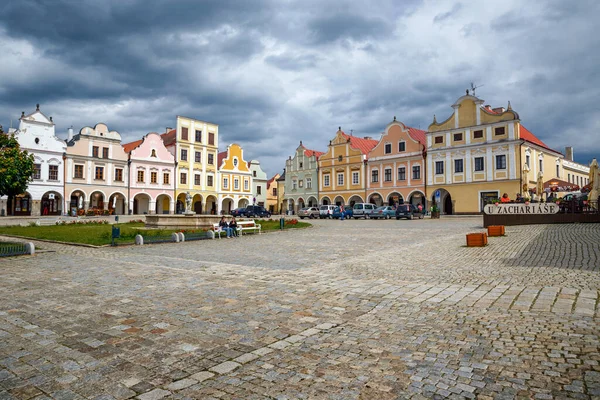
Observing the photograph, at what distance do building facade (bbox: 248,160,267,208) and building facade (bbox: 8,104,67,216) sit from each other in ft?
108

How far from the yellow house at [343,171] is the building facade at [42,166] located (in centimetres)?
3509

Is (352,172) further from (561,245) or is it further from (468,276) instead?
(468,276)

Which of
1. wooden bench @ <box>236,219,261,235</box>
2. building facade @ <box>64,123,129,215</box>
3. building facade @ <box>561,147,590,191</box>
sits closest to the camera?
wooden bench @ <box>236,219,261,235</box>

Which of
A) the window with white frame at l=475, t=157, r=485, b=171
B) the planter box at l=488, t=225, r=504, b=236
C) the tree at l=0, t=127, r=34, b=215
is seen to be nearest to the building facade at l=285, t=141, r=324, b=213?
the window with white frame at l=475, t=157, r=485, b=171

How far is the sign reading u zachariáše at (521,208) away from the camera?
76.4ft

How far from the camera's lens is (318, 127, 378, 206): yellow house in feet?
190

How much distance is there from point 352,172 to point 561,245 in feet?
151

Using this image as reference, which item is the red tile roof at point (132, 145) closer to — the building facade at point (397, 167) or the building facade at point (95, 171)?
the building facade at point (95, 171)

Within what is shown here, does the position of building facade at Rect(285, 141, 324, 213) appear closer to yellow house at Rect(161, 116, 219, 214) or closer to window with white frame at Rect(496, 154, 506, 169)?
yellow house at Rect(161, 116, 219, 214)

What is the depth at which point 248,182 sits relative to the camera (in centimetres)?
6838

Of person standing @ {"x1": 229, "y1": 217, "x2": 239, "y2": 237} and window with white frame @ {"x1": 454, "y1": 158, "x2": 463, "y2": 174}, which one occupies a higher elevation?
window with white frame @ {"x1": 454, "y1": 158, "x2": 463, "y2": 174}

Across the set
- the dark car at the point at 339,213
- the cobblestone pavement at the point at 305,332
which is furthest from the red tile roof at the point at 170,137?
the cobblestone pavement at the point at 305,332

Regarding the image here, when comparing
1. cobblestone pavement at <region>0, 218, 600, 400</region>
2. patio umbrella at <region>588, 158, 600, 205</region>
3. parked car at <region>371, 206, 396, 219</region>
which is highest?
patio umbrella at <region>588, 158, 600, 205</region>

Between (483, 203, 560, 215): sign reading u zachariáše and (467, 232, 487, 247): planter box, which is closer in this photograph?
(467, 232, 487, 247): planter box
